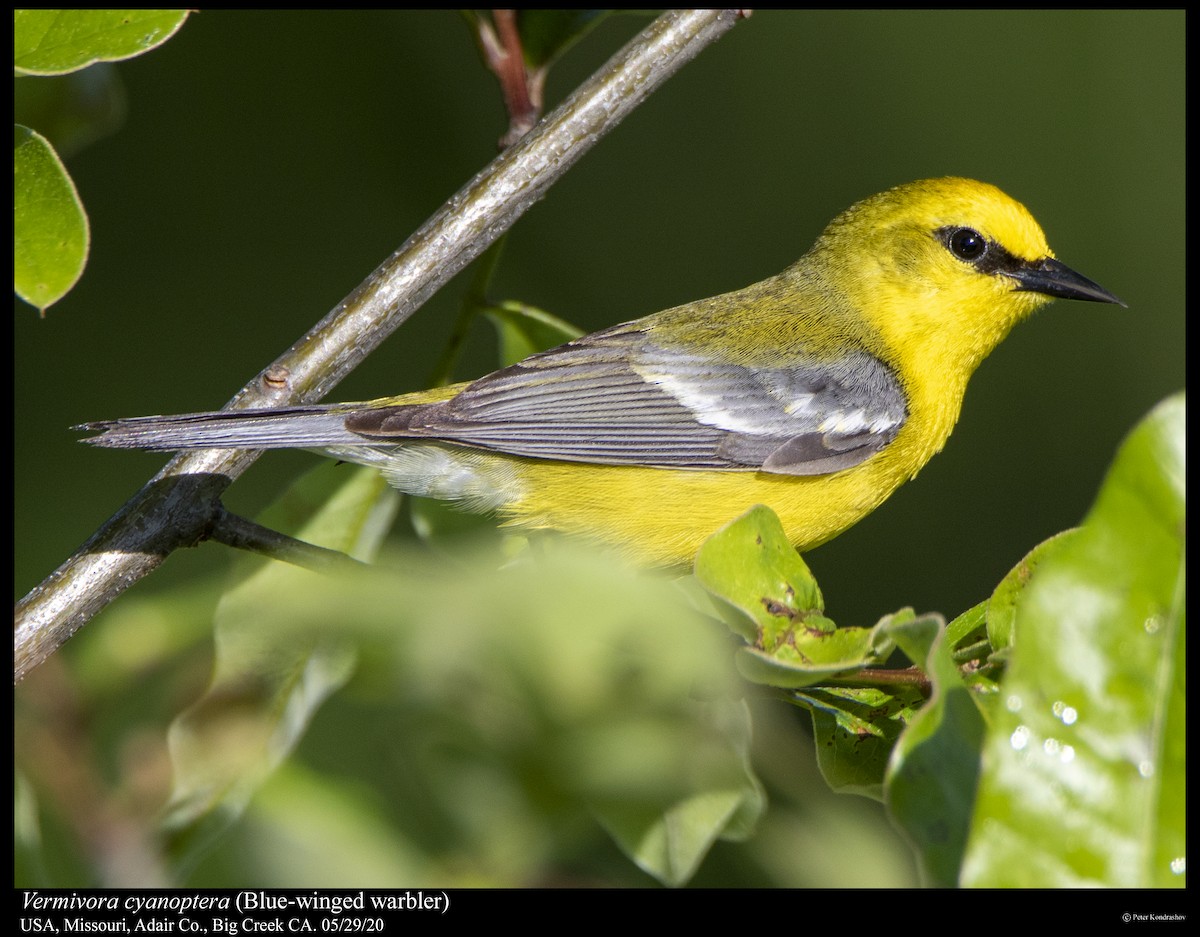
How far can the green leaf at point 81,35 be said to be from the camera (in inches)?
72.2

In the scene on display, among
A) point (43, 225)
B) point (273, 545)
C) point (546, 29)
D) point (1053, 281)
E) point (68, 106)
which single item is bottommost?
point (1053, 281)

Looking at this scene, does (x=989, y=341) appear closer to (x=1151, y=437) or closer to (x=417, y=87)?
(x=1151, y=437)

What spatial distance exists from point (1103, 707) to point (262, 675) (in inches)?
56.0

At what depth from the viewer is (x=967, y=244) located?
3447 millimetres

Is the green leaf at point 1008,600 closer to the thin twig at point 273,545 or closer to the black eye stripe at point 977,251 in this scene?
the thin twig at point 273,545

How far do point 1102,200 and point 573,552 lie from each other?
6.11 meters

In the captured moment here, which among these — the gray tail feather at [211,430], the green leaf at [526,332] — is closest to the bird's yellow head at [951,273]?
the green leaf at [526,332]

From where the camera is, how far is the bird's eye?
343cm

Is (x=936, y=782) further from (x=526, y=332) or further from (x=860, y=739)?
(x=526, y=332)

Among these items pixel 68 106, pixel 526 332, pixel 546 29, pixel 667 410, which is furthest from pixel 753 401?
pixel 68 106

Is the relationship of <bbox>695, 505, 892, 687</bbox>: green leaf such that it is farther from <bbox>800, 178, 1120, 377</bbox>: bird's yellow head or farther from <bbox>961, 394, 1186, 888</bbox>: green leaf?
<bbox>800, 178, 1120, 377</bbox>: bird's yellow head

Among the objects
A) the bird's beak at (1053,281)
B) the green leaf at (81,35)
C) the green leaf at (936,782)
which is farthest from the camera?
the bird's beak at (1053,281)

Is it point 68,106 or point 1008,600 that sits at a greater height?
point 68,106

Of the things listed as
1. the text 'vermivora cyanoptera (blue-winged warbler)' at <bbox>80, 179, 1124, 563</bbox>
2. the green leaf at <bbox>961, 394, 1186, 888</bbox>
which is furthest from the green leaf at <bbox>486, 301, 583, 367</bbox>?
the green leaf at <bbox>961, 394, 1186, 888</bbox>
